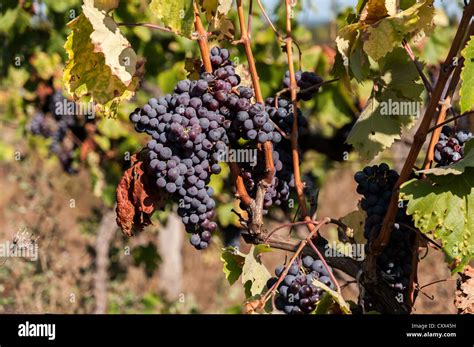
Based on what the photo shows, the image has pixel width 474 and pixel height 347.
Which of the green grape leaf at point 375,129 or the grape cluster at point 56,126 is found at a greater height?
the grape cluster at point 56,126

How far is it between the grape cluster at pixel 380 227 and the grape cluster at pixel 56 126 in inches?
125

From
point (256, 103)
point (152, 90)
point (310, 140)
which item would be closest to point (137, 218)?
point (256, 103)

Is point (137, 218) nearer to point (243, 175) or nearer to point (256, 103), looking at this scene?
point (243, 175)

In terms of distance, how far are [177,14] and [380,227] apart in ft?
2.45

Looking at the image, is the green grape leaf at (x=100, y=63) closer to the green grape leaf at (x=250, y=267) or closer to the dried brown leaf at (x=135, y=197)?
the dried brown leaf at (x=135, y=197)

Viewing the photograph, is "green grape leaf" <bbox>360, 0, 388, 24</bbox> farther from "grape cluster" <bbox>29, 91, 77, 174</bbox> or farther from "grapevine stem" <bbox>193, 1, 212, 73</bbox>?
"grape cluster" <bbox>29, 91, 77, 174</bbox>

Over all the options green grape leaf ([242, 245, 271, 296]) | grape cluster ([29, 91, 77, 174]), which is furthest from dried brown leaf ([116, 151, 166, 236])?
grape cluster ([29, 91, 77, 174])

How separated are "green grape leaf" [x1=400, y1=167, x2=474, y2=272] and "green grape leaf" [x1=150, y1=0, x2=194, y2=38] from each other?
0.65 meters

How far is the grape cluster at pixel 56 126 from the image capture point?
4.83 meters

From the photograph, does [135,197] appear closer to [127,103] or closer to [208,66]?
[208,66]

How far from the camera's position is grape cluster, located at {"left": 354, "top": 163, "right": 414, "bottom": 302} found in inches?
74.0

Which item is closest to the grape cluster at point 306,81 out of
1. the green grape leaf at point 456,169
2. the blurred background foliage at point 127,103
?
the green grape leaf at point 456,169

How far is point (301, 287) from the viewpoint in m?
1.72
